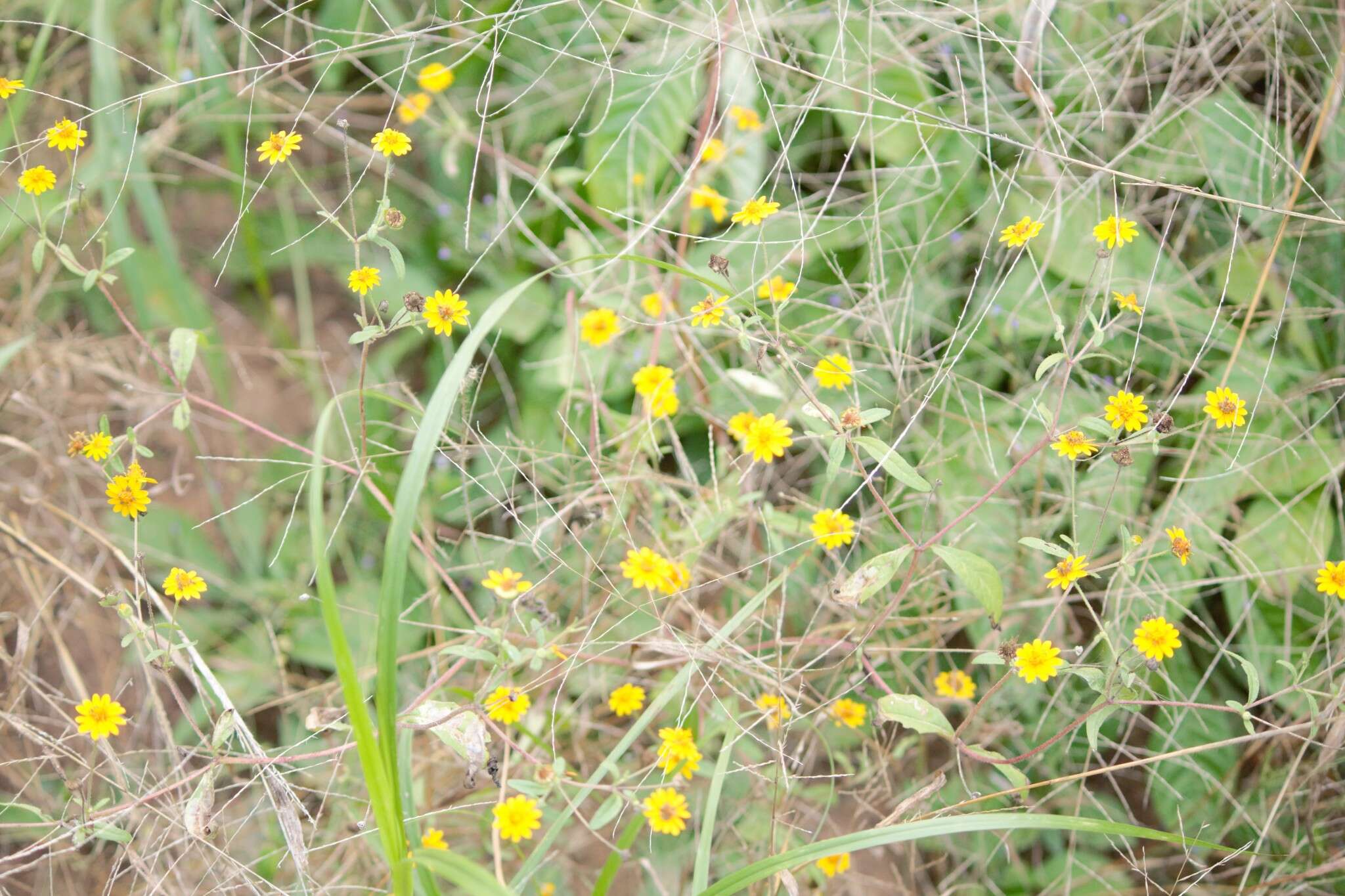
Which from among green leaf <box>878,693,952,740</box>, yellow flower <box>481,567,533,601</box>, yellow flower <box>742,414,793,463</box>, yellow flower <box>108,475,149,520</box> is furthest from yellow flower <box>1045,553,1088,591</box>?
yellow flower <box>108,475,149,520</box>

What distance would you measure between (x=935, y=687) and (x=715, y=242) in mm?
745

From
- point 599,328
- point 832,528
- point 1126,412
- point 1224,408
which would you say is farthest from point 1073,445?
point 599,328

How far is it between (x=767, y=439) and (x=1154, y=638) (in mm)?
443

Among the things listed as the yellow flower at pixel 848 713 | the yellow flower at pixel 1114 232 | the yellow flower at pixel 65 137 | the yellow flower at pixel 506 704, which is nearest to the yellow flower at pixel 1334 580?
the yellow flower at pixel 1114 232

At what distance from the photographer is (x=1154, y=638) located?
3.29ft

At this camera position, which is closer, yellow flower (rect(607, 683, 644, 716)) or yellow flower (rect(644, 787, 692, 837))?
yellow flower (rect(644, 787, 692, 837))

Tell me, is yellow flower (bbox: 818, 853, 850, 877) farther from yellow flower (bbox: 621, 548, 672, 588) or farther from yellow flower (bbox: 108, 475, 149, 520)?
yellow flower (bbox: 108, 475, 149, 520)

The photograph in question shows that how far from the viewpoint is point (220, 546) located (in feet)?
5.99

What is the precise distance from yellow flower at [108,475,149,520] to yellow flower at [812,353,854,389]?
747mm

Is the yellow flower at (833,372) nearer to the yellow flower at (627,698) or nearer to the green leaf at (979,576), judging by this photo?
the green leaf at (979,576)

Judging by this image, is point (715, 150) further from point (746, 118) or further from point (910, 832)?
point (910, 832)

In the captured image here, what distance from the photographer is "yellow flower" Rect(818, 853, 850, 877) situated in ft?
3.84

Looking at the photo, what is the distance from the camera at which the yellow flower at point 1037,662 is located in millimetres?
1029

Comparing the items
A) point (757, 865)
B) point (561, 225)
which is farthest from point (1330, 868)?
point (561, 225)
